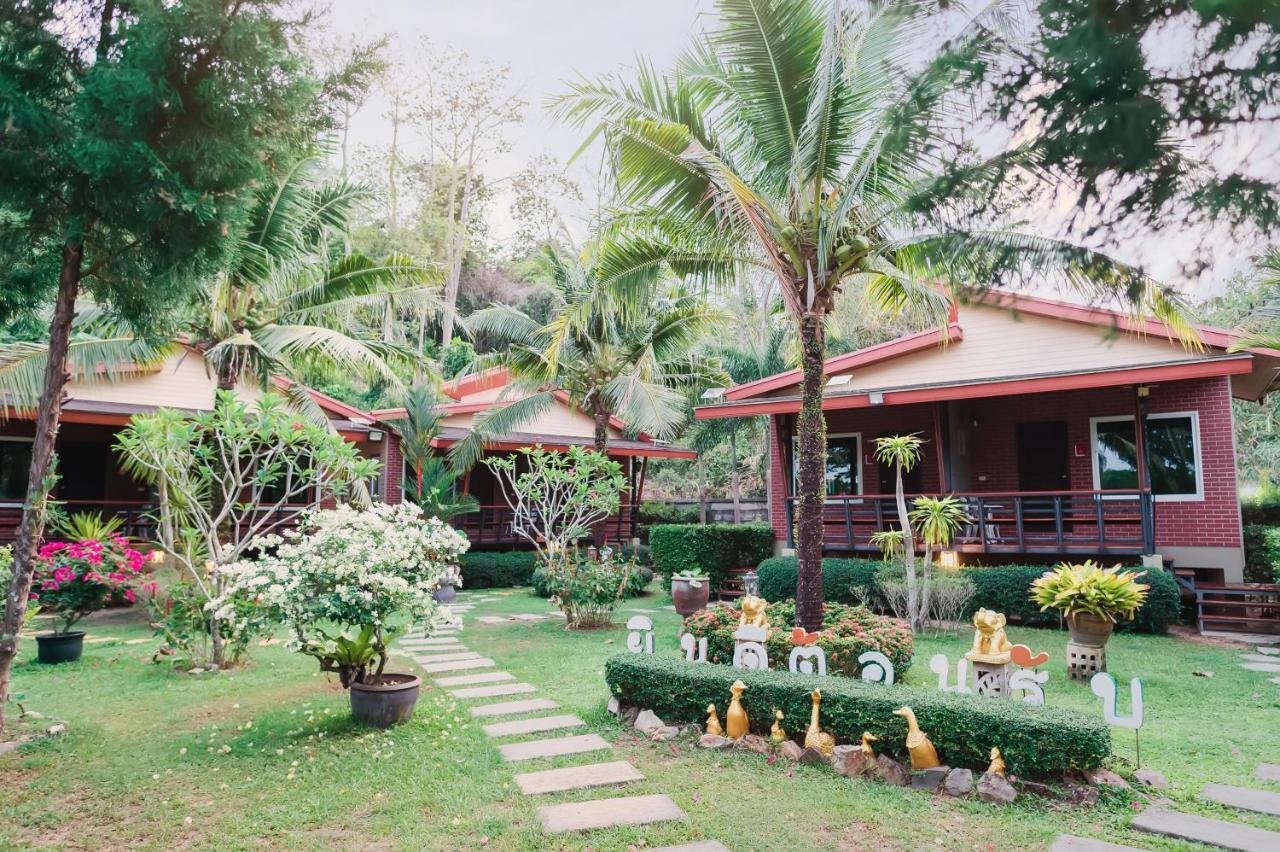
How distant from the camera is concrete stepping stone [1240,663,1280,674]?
7.95 metres

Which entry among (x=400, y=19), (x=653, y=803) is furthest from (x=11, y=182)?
(x=400, y=19)

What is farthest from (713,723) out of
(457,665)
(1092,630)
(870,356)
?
(870,356)

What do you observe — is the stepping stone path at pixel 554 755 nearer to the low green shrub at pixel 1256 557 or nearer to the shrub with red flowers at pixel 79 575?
the shrub with red flowers at pixel 79 575

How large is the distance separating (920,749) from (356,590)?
409 centimetres

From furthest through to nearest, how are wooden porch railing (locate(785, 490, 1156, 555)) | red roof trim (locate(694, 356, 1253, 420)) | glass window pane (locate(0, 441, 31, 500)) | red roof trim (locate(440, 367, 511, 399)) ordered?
red roof trim (locate(440, 367, 511, 399))
glass window pane (locate(0, 441, 31, 500))
wooden porch railing (locate(785, 490, 1156, 555))
red roof trim (locate(694, 356, 1253, 420))

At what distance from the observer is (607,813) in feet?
14.1

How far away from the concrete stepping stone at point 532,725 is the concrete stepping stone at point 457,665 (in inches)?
96.7

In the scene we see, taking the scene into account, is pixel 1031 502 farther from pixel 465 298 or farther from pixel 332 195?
pixel 465 298

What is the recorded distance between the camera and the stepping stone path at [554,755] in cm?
420

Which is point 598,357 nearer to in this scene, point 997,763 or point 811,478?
point 811,478

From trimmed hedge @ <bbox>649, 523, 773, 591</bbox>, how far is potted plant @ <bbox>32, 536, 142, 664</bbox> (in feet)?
28.5

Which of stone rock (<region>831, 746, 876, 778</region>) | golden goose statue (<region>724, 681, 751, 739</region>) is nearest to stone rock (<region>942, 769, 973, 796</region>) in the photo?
stone rock (<region>831, 746, 876, 778</region>)

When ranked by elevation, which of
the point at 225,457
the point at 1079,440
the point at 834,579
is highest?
the point at 1079,440

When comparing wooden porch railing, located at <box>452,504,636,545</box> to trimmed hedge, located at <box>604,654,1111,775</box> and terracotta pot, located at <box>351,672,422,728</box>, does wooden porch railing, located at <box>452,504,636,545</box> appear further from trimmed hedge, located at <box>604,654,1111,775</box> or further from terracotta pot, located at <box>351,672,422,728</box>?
trimmed hedge, located at <box>604,654,1111,775</box>
